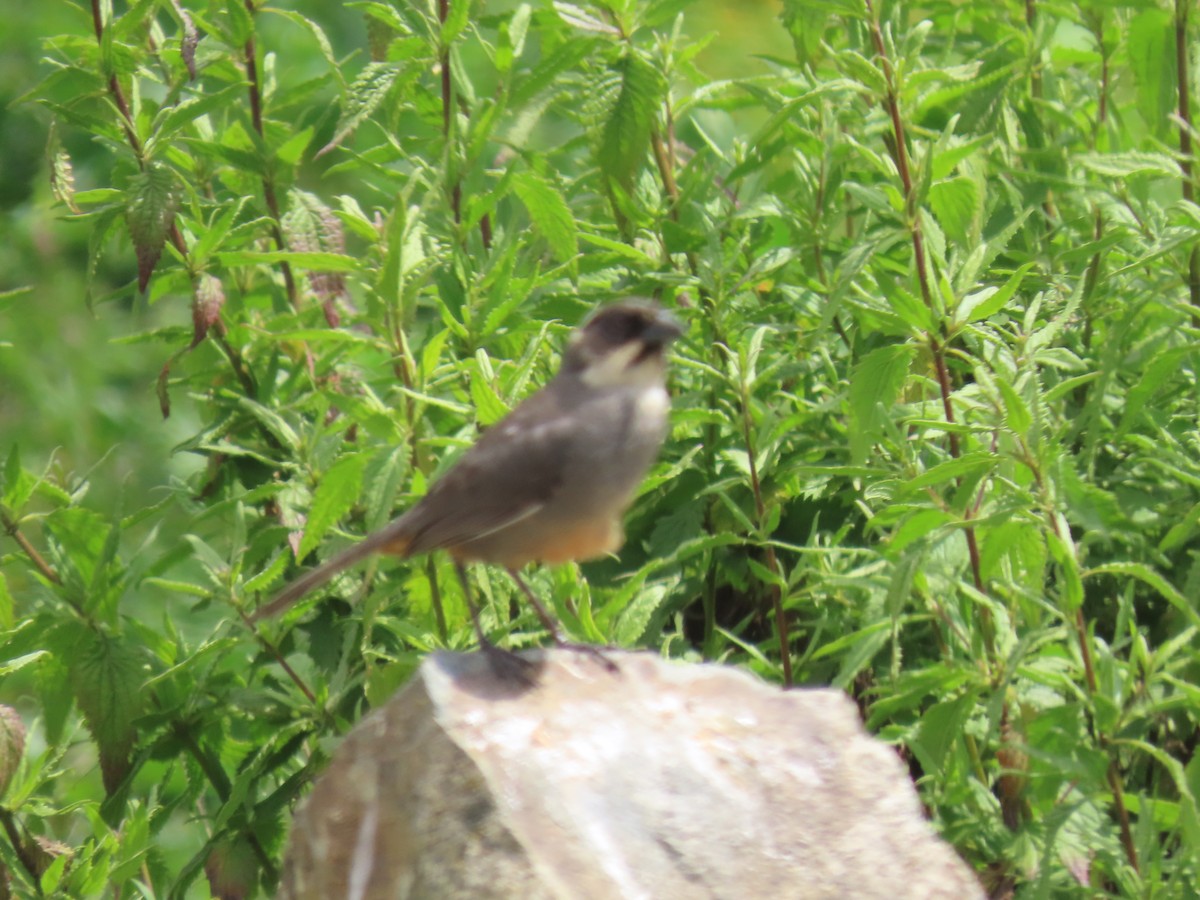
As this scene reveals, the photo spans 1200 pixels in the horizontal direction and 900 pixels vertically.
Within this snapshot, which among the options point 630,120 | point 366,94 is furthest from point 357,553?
point 630,120

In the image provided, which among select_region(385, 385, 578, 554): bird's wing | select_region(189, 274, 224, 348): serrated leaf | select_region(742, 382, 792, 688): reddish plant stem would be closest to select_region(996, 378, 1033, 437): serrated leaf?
select_region(742, 382, 792, 688): reddish plant stem

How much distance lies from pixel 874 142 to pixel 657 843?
219 cm

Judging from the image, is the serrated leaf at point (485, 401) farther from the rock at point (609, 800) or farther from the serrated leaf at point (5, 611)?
the serrated leaf at point (5, 611)

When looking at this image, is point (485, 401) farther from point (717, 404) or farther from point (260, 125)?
point (260, 125)

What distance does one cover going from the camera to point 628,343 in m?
3.62

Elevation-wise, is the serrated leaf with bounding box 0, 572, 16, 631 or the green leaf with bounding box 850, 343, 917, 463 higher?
the green leaf with bounding box 850, 343, 917, 463

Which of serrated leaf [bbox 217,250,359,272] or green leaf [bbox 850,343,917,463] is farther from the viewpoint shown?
serrated leaf [bbox 217,250,359,272]

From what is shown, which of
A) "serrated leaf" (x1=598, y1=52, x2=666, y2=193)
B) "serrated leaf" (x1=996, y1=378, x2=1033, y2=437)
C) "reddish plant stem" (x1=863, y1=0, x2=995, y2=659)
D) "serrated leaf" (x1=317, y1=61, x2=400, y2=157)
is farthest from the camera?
"serrated leaf" (x1=598, y1=52, x2=666, y2=193)

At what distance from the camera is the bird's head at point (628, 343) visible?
3.62 m

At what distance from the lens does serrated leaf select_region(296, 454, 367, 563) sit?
11.8ft

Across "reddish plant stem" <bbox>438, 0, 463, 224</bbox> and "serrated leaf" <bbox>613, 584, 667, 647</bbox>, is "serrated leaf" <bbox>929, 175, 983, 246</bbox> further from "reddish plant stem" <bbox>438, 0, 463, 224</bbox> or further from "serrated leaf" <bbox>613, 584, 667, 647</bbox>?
"reddish plant stem" <bbox>438, 0, 463, 224</bbox>

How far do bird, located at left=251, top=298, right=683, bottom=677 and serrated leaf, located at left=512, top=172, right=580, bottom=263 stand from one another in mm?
403

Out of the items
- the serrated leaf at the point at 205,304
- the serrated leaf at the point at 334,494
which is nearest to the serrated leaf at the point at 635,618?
the serrated leaf at the point at 334,494

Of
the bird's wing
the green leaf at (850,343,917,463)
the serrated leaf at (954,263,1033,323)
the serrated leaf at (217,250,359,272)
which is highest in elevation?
the serrated leaf at (954,263,1033,323)
